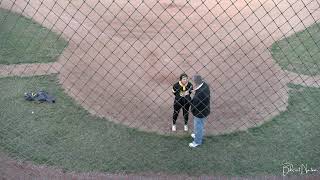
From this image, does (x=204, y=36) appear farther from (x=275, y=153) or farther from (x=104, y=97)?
(x=275, y=153)

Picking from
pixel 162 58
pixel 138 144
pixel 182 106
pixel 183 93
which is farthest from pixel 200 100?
pixel 162 58

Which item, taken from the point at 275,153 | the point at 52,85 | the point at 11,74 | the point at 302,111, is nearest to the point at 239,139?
the point at 275,153

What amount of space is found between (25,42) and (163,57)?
3.26m

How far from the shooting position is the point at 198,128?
756 centimetres

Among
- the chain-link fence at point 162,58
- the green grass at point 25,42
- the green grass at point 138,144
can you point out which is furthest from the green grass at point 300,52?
the green grass at point 25,42

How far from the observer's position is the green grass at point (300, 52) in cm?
1005

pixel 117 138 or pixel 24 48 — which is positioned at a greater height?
pixel 24 48

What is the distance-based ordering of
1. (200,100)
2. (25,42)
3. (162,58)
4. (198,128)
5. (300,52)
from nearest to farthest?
(200,100), (198,128), (162,58), (300,52), (25,42)

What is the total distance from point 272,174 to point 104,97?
3.58 m

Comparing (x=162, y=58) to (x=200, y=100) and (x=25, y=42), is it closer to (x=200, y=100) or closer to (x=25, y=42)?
(x=25, y=42)

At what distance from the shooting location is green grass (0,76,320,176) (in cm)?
734

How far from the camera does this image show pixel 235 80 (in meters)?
9.66

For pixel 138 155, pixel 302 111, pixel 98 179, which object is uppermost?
pixel 302 111

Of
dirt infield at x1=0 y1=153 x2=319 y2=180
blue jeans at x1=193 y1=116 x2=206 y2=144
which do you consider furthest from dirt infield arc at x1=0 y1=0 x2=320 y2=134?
dirt infield at x1=0 y1=153 x2=319 y2=180
